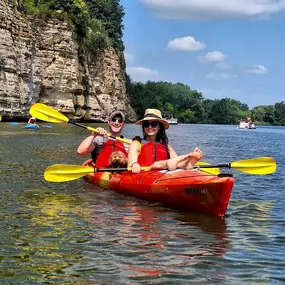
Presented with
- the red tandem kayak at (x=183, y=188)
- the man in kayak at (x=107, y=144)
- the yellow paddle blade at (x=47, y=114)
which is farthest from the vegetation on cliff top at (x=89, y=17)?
the red tandem kayak at (x=183, y=188)

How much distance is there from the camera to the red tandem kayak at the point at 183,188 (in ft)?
19.3

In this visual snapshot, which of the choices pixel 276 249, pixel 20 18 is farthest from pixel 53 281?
pixel 20 18

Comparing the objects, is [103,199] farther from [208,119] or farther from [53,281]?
[208,119]

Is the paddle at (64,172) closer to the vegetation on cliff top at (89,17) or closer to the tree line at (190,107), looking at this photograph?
the vegetation on cliff top at (89,17)

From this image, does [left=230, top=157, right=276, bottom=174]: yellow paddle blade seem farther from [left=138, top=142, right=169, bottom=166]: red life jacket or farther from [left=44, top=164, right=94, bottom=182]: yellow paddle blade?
[left=44, top=164, right=94, bottom=182]: yellow paddle blade

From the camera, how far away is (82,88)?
4050cm

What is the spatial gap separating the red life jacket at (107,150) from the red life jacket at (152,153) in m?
1.13

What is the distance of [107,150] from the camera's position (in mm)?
8289

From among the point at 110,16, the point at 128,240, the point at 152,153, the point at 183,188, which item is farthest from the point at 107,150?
the point at 110,16

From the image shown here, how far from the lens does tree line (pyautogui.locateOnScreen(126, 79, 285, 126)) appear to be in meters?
92.7

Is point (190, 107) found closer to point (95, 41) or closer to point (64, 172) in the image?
point (95, 41)

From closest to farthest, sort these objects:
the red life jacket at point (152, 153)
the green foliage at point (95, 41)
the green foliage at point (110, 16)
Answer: the red life jacket at point (152, 153) < the green foliage at point (95, 41) < the green foliage at point (110, 16)

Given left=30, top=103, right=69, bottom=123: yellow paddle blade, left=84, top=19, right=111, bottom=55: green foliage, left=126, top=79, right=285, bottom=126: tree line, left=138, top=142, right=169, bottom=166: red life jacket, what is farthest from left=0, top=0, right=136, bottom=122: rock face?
left=126, top=79, right=285, bottom=126: tree line

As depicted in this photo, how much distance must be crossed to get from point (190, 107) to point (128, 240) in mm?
108615
